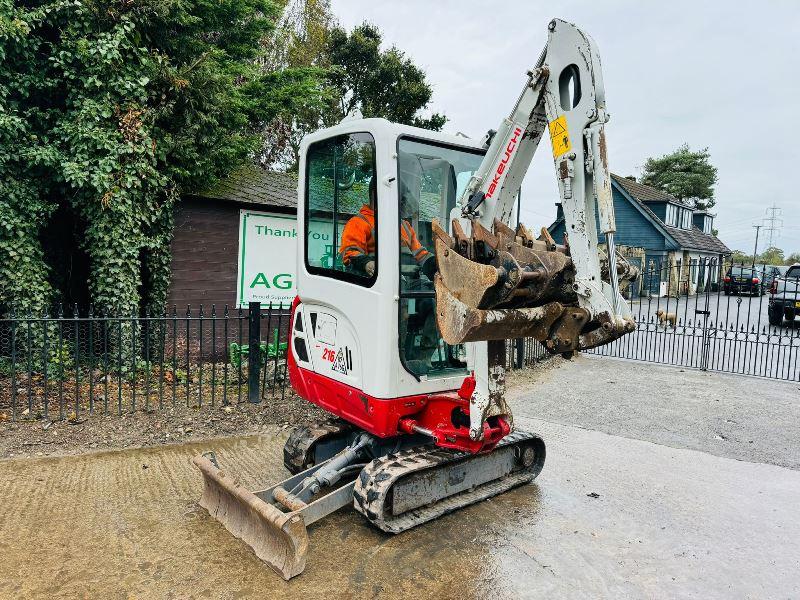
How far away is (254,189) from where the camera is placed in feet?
31.3

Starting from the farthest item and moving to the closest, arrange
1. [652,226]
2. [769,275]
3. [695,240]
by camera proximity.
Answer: [695,240], [652,226], [769,275]

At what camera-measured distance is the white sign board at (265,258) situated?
8844mm

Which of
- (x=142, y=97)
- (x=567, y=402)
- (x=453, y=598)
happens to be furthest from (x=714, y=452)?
(x=142, y=97)

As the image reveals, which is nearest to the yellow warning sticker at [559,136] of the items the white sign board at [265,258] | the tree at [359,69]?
the white sign board at [265,258]

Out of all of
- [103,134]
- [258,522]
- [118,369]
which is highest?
[103,134]

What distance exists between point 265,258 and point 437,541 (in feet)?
21.1

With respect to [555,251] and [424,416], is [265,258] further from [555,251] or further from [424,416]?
[555,251]

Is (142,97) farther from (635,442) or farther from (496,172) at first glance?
(635,442)

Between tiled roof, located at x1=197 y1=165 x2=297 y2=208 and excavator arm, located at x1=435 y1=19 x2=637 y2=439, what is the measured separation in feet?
20.7

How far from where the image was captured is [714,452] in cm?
558

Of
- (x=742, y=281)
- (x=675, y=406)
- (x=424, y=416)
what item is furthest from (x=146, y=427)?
(x=742, y=281)

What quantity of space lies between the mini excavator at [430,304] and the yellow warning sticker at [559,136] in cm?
1

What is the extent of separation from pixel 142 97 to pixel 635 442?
24.9 ft

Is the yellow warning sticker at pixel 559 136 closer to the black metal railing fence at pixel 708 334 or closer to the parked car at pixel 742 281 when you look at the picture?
the black metal railing fence at pixel 708 334
